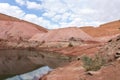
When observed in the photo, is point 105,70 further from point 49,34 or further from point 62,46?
point 49,34

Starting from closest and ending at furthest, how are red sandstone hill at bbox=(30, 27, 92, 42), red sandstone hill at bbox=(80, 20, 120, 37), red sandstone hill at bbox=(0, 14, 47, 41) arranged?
1. red sandstone hill at bbox=(30, 27, 92, 42)
2. red sandstone hill at bbox=(0, 14, 47, 41)
3. red sandstone hill at bbox=(80, 20, 120, 37)

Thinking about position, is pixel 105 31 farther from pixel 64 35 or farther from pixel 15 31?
pixel 15 31

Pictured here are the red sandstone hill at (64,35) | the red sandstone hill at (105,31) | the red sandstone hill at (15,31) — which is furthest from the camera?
the red sandstone hill at (105,31)

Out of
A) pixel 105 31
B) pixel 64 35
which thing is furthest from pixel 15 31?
pixel 105 31

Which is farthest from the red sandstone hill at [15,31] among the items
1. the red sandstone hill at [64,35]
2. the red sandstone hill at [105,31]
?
the red sandstone hill at [105,31]

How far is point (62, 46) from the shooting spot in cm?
7050

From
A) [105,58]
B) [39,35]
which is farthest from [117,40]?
[39,35]

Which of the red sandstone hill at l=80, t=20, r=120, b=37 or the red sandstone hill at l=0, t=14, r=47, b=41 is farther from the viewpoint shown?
the red sandstone hill at l=80, t=20, r=120, b=37

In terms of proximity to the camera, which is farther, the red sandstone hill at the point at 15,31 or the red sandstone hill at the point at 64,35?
the red sandstone hill at the point at 15,31

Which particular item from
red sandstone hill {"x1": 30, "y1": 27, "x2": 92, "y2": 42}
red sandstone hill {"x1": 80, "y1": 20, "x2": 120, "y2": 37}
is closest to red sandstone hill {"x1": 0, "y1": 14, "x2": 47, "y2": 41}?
red sandstone hill {"x1": 30, "y1": 27, "x2": 92, "y2": 42}

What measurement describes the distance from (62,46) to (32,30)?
21.3 meters

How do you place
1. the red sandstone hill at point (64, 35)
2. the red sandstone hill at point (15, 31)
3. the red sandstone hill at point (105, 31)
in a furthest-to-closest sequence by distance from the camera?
the red sandstone hill at point (105, 31) < the red sandstone hill at point (15, 31) < the red sandstone hill at point (64, 35)

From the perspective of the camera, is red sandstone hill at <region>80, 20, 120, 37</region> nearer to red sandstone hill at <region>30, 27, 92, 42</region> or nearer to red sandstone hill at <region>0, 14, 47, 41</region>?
red sandstone hill at <region>30, 27, 92, 42</region>

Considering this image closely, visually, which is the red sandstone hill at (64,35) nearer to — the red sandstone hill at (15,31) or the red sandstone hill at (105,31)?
the red sandstone hill at (15,31)
